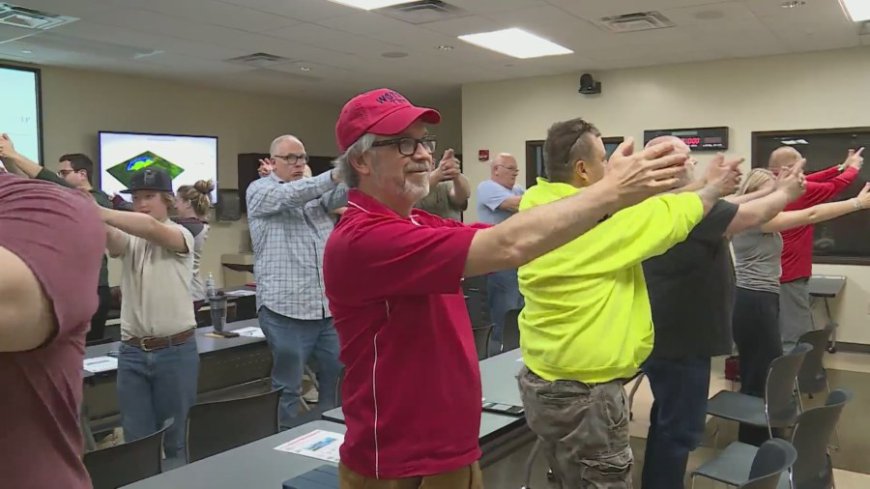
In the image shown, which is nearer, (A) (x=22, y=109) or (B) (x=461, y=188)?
(B) (x=461, y=188)

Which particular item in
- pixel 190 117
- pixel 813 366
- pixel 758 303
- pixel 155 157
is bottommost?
pixel 813 366

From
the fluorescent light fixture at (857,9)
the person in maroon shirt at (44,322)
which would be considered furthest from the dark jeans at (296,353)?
the fluorescent light fixture at (857,9)

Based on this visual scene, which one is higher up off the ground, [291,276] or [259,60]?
[259,60]

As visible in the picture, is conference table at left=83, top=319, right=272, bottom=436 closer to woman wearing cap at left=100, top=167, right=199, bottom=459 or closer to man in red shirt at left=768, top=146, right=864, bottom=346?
woman wearing cap at left=100, top=167, right=199, bottom=459

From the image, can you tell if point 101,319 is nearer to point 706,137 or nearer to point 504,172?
point 504,172

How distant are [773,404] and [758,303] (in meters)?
0.83

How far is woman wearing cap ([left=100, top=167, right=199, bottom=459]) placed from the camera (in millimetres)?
3070

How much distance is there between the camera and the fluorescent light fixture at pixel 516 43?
6.31 metres

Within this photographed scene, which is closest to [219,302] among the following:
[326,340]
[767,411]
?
[326,340]

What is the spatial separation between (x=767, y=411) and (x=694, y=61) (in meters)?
5.40

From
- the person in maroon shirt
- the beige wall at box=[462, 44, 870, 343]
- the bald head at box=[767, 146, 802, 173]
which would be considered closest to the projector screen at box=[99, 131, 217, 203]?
the beige wall at box=[462, 44, 870, 343]

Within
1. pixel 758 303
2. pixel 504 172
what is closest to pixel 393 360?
pixel 758 303

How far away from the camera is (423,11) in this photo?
17.7 feet

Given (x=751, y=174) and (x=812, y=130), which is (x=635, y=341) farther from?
(x=812, y=130)
